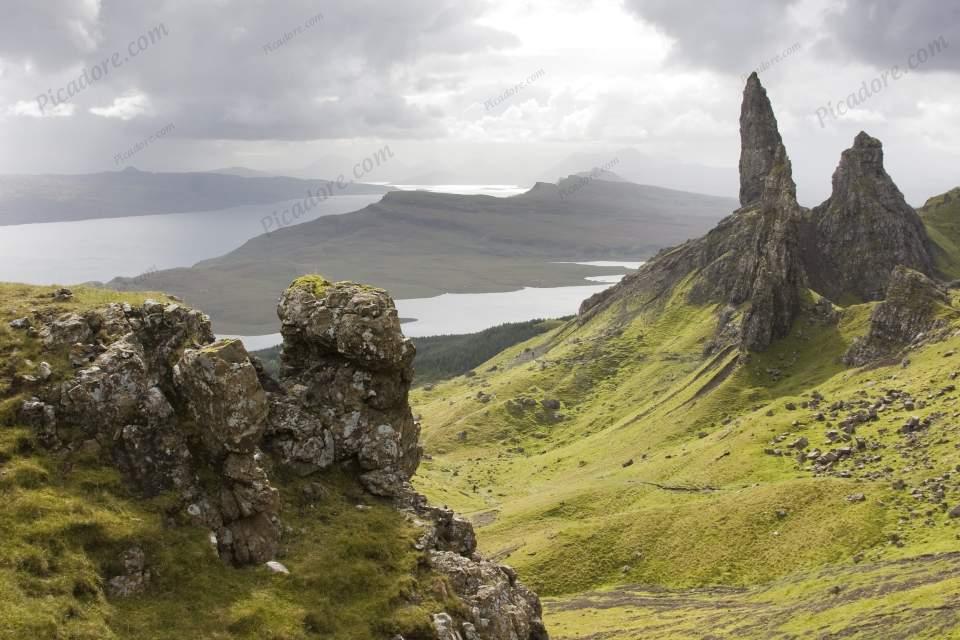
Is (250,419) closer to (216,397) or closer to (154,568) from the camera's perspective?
(216,397)

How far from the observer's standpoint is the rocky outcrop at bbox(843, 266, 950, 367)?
457 ft

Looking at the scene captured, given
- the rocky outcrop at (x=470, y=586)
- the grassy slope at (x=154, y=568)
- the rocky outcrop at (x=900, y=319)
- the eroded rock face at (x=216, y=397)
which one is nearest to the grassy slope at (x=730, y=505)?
the rocky outcrop at (x=900, y=319)

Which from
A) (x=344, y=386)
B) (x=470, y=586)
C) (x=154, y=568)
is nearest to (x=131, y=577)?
(x=154, y=568)

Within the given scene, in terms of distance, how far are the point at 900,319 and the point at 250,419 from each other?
14020cm

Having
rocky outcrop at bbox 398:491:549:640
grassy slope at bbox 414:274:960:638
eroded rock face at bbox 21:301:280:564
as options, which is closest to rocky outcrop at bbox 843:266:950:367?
grassy slope at bbox 414:274:960:638

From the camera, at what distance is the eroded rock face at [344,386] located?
158ft

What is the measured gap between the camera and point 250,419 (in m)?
43.1

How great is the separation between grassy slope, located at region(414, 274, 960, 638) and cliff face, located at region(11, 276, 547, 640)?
3525 centimetres

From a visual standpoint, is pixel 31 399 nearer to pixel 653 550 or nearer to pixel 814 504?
pixel 653 550

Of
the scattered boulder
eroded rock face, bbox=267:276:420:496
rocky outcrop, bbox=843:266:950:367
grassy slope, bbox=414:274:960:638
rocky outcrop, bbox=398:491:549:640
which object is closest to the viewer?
the scattered boulder

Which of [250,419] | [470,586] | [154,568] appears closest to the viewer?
[154,568]

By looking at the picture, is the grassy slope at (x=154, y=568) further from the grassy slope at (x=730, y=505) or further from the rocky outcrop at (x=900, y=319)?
the rocky outcrop at (x=900, y=319)

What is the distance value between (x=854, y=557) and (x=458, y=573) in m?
57.1

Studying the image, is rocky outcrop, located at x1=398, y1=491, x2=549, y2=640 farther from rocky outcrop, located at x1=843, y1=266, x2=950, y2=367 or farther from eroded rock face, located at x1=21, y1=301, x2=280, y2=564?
rocky outcrop, located at x1=843, y1=266, x2=950, y2=367
